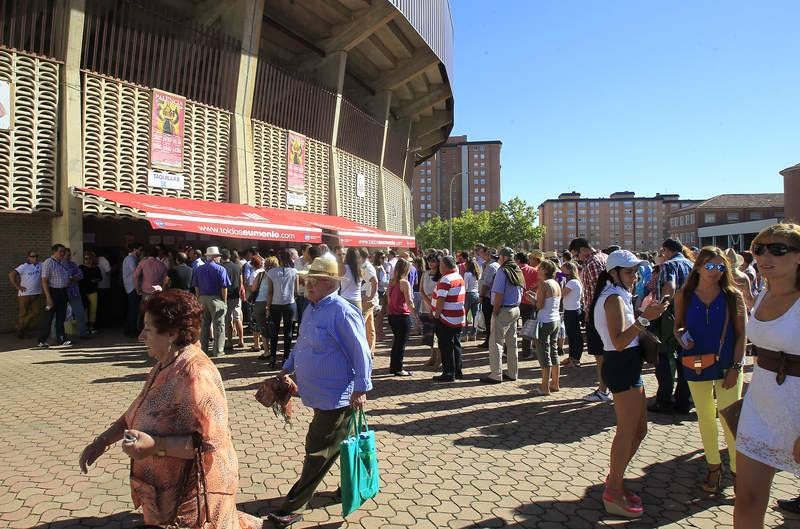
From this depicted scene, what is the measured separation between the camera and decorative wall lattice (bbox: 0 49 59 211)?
10.8 meters

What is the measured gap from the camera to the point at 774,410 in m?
2.51

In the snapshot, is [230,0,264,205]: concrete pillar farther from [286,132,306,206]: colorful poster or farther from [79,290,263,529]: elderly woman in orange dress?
[79,290,263,529]: elderly woman in orange dress

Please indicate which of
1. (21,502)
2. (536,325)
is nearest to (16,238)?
(21,502)

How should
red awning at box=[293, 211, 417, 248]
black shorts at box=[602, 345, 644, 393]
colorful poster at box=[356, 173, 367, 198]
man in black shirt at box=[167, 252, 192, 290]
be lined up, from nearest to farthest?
black shorts at box=[602, 345, 644, 393] < man in black shirt at box=[167, 252, 192, 290] < red awning at box=[293, 211, 417, 248] < colorful poster at box=[356, 173, 367, 198]

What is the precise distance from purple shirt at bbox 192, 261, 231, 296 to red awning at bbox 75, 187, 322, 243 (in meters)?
1.99

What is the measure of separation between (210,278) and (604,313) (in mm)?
6877

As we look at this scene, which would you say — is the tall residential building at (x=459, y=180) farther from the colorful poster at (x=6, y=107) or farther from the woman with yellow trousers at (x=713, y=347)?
the woman with yellow trousers at (x=713, y=347)

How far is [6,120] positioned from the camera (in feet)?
35.1

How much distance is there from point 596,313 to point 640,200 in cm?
14190

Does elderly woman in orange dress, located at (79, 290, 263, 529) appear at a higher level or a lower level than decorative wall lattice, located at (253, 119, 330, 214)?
lower

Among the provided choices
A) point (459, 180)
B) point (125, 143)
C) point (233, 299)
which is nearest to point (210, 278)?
point (233, 299)

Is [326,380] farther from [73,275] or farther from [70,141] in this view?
[70,141]

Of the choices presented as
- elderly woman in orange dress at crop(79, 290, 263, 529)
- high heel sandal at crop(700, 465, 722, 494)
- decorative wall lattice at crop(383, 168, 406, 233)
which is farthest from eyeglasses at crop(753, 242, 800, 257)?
decorative wall lattice at crop(383, 168, 406, 233)

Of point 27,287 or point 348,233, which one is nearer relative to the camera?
point 27,287
